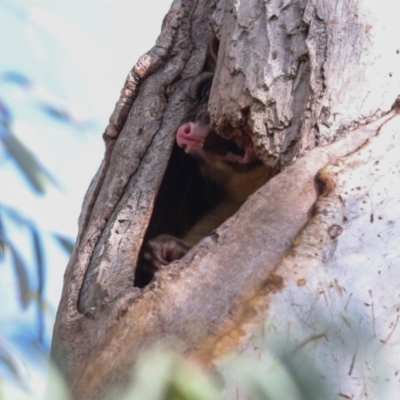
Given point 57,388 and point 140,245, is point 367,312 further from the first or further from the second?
point 140,245

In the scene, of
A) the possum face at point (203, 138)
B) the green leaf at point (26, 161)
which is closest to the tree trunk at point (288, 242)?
the possum face at point (203, 138)

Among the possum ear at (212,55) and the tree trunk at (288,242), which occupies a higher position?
the possum ear at (212,55)

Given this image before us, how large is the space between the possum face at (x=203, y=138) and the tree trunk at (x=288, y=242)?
37 centimetres

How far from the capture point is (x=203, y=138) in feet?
10.9

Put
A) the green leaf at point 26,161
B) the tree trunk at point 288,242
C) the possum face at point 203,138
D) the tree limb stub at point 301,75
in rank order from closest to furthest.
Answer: the green leaf at point 26,161 < the tree trunk at point 288,242 < the tree limb stub at point 301,75 < the possum face at point 203,138

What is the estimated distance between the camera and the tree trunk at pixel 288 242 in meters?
1.88

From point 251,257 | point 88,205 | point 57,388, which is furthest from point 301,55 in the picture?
point 57,388

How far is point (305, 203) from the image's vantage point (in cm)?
208

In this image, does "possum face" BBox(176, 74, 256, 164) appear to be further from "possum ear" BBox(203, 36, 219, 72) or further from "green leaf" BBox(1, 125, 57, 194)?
"green leaf" BBox(1, 125, 57, 194)

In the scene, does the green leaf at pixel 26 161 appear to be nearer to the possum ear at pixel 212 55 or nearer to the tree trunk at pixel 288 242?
the tree trunk at pixel 288 242

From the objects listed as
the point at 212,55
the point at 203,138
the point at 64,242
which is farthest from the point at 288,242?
the point at 212,55

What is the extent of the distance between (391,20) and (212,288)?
1.04 metres

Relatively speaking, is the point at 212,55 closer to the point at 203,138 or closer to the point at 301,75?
the point at 203,138

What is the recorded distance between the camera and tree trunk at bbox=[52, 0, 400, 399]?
6.17 ft
